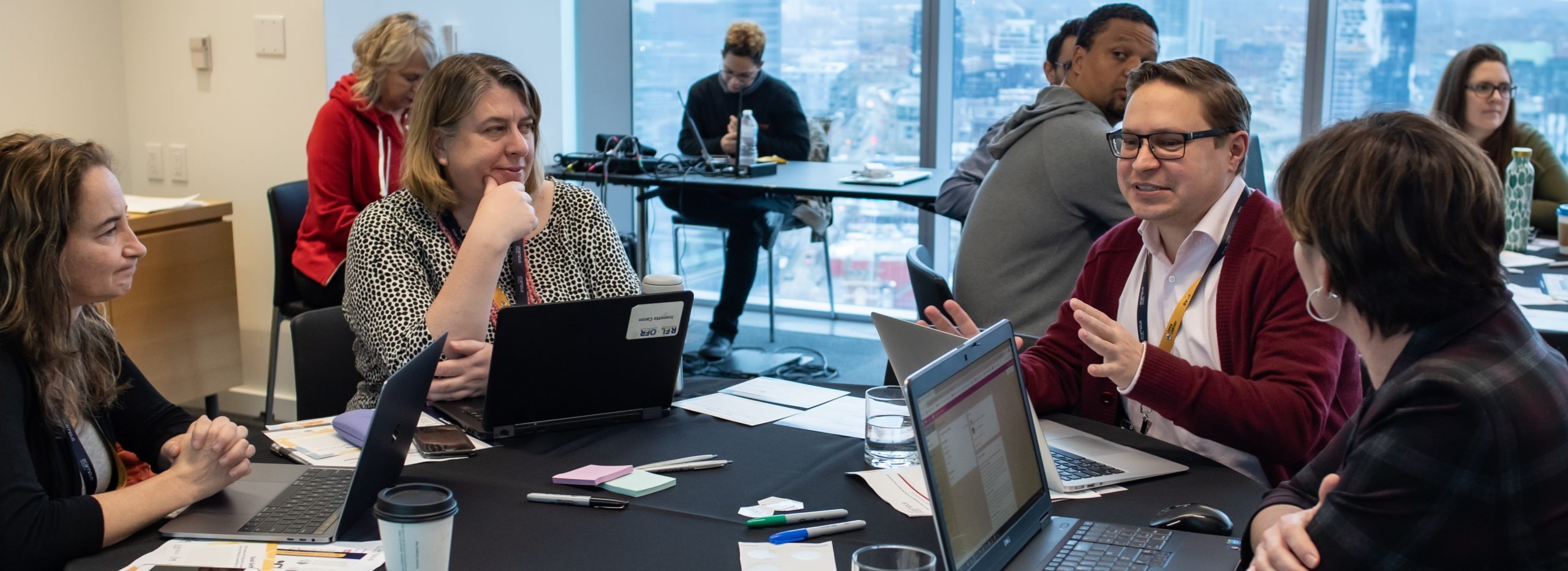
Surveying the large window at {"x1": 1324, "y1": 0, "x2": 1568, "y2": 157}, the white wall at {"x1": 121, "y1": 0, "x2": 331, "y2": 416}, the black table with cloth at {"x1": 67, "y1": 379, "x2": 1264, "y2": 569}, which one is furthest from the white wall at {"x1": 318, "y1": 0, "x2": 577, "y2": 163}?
the large window at {"x1": 1324, "y1": 0, "x2": 1568, "y2": 157}

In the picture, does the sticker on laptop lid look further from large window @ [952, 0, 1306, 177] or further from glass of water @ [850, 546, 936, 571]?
large window @ [952, 0, 1306, 177]

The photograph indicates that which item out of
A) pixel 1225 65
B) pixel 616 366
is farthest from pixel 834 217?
pixel 616 366

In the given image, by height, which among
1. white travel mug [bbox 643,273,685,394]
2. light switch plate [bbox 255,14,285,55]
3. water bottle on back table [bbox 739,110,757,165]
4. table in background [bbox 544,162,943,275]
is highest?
light switch plate [bbox 255,14,285,55]

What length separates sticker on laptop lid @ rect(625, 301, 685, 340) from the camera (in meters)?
1.83

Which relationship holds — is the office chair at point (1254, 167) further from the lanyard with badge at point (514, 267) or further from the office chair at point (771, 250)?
the lanyard with badge at point (514, 267)

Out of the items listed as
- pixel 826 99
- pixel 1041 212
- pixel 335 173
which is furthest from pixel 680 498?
pixel 826 99

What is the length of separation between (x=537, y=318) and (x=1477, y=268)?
3.84 ft

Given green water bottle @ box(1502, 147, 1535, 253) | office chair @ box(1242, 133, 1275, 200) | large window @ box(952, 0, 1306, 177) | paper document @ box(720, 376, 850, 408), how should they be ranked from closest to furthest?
paper document @ box(720, 376, 850, 408) < green water bottle @ box(1502, 147, 1535, 253) < office chair @ box(1242, 133, 1275, 200) < large window @ box(952, 0, 1306, 177)

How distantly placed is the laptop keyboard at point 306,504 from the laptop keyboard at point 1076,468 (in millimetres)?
937

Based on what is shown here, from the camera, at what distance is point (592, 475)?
1.63 m

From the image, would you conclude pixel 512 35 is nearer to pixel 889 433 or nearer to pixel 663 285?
pixel 663 285

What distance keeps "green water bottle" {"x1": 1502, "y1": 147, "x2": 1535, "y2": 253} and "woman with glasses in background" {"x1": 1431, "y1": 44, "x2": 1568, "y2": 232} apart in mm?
422

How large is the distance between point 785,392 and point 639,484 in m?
0.59

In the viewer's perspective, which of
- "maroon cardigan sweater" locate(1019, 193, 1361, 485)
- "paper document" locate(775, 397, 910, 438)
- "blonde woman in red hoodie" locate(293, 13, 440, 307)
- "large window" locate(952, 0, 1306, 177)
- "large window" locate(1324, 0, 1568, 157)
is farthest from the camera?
"large window" locate(952, 0, 1306, 177)
